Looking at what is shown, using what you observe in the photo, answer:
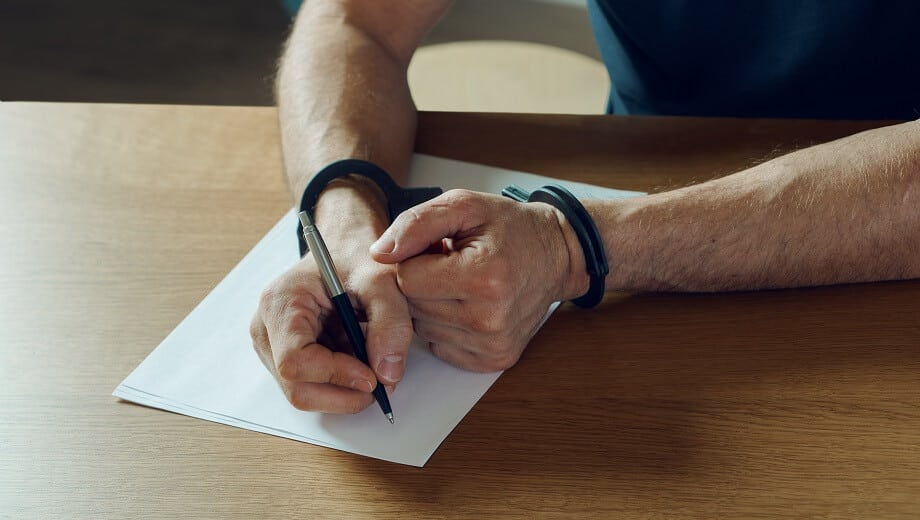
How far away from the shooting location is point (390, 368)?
2.41 feet

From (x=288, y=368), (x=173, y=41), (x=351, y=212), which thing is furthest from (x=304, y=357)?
(x=173, y=41)

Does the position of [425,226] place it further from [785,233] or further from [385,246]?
[785,233]

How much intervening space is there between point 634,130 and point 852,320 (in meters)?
0.38

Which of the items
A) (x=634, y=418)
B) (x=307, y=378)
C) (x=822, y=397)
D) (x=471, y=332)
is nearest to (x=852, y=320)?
(x=822, y=397)

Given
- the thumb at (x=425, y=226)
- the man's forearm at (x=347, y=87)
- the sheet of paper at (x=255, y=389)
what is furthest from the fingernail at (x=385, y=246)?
the man's forearm at (x=347, y=87)

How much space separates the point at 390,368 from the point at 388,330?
33 mm

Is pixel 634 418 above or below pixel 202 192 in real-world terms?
above

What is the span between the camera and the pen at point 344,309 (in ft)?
2.39

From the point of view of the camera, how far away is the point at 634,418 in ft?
2.35

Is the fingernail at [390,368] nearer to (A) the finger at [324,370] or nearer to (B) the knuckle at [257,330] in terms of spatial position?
(A) the finger at [324,370]

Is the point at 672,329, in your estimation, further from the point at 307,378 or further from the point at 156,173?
the point at 156,173

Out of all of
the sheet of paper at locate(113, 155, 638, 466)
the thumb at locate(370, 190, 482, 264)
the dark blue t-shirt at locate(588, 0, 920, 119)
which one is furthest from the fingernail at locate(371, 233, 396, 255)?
the dark blue t-shirt at locate(588, 0, 920, 119)

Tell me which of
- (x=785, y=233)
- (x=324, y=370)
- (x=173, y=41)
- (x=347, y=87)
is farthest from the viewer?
(x=173, y=41)

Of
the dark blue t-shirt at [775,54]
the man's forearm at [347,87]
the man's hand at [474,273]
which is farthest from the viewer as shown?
the dark blue t-shirt at [775,54]
